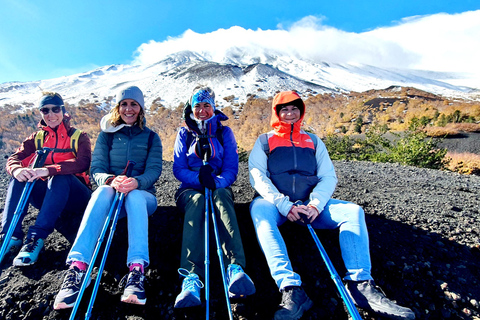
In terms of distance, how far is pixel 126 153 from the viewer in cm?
276

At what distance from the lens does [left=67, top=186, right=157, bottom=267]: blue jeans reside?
6.56 ft

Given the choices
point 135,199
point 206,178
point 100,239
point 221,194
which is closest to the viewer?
point 100,239

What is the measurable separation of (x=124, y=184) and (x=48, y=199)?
863 mm

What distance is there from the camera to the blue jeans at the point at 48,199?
246 centimetres

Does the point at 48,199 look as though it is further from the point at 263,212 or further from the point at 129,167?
the point at 263,212

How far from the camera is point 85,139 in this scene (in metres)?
2.92

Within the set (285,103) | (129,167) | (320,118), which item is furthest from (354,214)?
(320,118)

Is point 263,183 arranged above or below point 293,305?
above

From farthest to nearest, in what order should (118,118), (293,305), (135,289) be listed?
1. (118,118)
2. (135,289)
3. (293,305)

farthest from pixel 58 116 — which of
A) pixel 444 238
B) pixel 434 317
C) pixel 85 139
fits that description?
pixel 444 238

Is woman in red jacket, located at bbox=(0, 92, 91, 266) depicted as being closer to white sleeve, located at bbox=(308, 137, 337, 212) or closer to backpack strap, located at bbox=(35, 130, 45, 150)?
backpack strap, located at bbox=(35, 130, 45, 150)

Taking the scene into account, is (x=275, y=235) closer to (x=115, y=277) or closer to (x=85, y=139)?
(x=115, y=277)

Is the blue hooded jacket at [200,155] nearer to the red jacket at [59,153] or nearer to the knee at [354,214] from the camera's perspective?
the red jacket at [59,153]

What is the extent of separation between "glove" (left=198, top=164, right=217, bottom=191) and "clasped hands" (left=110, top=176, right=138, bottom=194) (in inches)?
24.5
